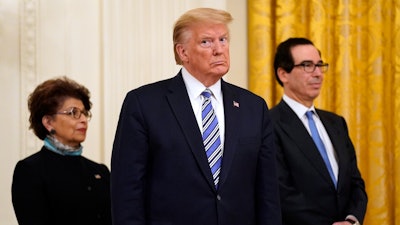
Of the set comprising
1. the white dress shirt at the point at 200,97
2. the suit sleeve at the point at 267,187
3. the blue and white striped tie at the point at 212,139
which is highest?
the white dress shirt at the point at 200,97

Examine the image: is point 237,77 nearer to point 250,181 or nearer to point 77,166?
point 77,166

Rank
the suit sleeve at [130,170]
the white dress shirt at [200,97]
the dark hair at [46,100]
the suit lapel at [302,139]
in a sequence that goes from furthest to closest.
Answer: the dark hair at [46,100], the suit lapel at [302,139], the white dress shirt at [200,97], the suit sleeve at [130,170]

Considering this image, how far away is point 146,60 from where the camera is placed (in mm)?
4691

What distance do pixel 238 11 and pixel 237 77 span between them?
468mm

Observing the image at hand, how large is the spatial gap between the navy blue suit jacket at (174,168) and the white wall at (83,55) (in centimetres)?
183

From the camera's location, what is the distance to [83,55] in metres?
4.63

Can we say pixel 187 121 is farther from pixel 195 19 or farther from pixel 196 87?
pixel 195 19

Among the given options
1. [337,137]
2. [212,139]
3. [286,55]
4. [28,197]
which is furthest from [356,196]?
[28,197]

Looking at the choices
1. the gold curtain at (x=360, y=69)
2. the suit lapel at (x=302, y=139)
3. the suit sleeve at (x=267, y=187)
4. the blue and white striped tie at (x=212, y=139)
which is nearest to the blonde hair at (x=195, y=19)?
the blue and white striped tie at (x=212, y=139)

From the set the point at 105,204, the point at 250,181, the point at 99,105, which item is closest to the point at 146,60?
the point at 99,105

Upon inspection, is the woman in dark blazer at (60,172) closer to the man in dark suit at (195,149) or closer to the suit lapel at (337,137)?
the man in dark suit at (195,149)

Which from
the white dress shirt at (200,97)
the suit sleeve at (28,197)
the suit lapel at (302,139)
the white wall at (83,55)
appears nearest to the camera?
the white dress shirt at (200,97)

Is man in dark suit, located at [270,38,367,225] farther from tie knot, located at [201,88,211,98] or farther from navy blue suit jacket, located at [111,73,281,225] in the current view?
tie knot, located at [201,88,211,98]

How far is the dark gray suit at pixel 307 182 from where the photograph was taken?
3.53 meters
